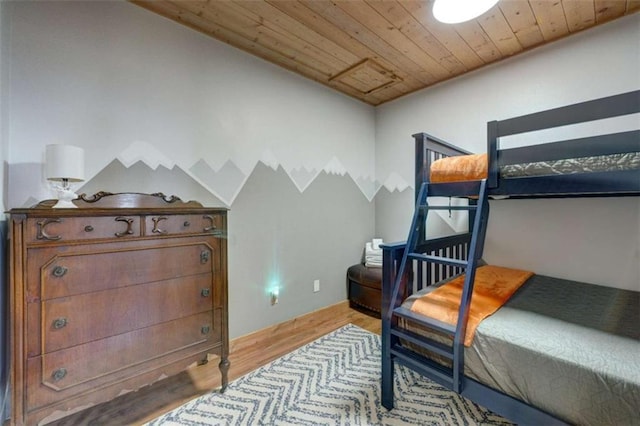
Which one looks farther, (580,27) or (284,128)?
(284,128)

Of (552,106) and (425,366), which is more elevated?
(552,106)

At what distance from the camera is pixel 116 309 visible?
1444 millimetres

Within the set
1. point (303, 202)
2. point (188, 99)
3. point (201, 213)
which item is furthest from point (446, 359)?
point (188, 99)

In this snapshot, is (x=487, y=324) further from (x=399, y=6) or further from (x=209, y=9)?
(x=209, y=9)

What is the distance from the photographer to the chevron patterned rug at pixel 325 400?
1585 mm

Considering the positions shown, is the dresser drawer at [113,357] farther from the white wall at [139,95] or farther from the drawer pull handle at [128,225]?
the white wall at [139,95]

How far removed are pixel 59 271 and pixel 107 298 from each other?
0.25 meters

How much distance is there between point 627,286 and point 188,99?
12.0ft

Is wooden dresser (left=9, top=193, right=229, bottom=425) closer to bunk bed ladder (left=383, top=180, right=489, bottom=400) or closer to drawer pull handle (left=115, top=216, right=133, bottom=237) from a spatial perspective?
drawer pull handle (left=115, top=216, right=133, bottom=237)

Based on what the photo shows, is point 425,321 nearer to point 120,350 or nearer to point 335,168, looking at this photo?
point 120,350

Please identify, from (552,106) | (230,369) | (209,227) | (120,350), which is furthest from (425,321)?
(552,106)

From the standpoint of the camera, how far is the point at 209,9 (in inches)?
75.3

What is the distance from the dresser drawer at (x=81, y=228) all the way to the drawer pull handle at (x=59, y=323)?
1.25 ft

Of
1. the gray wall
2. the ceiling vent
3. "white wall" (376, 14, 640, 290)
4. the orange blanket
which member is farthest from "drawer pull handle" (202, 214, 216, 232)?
"white wall" (376, 14, 640, 290)
